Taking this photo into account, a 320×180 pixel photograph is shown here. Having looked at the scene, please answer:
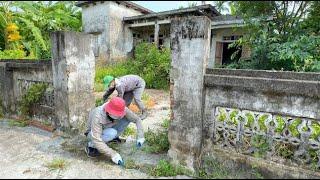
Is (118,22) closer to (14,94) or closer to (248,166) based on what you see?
(14,94)

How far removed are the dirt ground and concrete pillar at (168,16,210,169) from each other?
54cm

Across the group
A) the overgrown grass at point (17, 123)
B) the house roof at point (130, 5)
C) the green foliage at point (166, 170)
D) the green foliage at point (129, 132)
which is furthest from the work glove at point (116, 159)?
the house roof at point (130, 5)

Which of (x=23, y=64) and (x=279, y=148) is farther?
(x=23, y=64)

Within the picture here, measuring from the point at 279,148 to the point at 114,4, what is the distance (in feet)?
50.7

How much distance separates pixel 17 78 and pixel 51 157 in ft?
8.95

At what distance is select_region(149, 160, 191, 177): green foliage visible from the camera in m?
3.66

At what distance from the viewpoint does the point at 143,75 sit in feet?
39.7

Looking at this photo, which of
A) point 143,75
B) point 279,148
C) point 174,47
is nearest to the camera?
point 279,148

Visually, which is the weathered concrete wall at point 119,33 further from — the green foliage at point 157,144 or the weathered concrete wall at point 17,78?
the green foliage at point 157,144

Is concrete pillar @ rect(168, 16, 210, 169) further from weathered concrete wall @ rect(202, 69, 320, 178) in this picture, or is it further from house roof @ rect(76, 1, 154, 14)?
house roof @ rect(76, 1, 154, 14)

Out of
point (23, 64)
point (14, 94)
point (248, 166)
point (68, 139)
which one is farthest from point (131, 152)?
point (14, 94)

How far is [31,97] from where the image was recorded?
5.85 m

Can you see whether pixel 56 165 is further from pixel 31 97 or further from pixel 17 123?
pixel 17 123

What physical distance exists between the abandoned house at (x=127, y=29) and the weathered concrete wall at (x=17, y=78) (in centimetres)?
933
